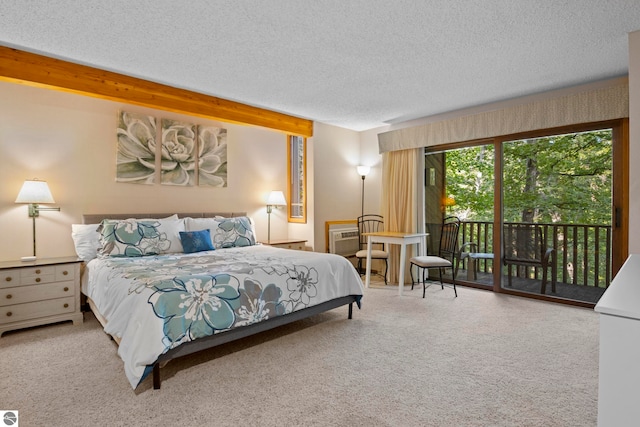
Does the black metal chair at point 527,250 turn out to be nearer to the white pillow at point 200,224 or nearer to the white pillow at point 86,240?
the white pillow at point 200,224

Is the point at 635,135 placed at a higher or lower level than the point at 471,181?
higher

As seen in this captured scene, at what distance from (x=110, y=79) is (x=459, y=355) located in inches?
161

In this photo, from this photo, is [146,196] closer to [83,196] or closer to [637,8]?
[83,196]

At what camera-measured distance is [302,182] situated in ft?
18.0

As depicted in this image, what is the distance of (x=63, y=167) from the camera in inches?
141

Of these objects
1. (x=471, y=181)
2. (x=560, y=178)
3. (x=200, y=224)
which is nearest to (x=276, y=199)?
(x=200, y=224)

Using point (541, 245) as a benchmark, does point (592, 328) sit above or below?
below

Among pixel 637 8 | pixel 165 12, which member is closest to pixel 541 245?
pixel 637 8

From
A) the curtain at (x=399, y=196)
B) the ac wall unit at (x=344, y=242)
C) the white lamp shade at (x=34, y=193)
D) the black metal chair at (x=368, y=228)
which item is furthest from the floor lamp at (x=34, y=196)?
the curtain at (x=399, y=196)

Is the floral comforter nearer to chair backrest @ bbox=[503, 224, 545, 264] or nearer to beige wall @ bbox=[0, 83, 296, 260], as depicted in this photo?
beige wall @ bbox=[0, 83, 296, 260]

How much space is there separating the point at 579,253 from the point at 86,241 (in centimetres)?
542

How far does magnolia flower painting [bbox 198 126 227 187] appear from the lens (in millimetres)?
4562

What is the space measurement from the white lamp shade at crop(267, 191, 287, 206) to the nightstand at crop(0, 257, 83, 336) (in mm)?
2467

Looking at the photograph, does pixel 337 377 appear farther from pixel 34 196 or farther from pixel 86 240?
pixel 34 196
